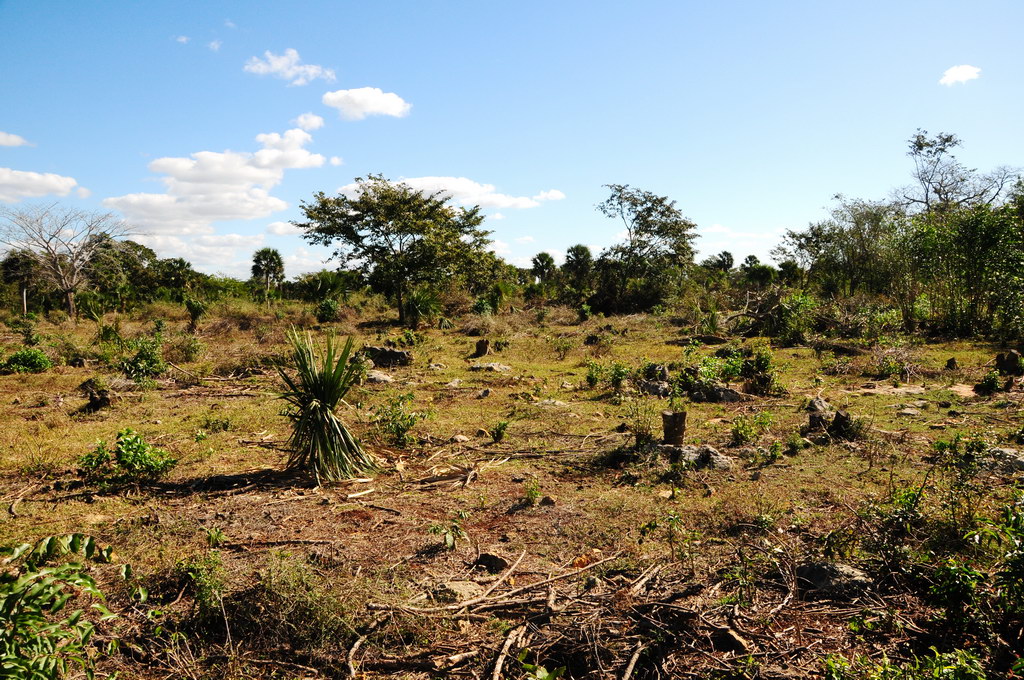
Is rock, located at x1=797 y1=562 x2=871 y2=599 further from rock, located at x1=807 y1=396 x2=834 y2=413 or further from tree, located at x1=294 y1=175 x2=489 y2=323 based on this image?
tree, located at x1=294 y1=175 x2=489 y2=323

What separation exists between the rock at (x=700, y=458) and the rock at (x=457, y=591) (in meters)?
2.79

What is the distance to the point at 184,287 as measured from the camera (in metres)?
28.9

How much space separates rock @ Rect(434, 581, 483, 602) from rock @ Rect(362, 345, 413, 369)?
362 inches

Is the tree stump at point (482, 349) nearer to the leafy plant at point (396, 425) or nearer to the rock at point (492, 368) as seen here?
the rock at point (492, 368)

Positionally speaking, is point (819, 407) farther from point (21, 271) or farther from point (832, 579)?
point (21, 271)

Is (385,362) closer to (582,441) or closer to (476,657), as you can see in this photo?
(582,441)

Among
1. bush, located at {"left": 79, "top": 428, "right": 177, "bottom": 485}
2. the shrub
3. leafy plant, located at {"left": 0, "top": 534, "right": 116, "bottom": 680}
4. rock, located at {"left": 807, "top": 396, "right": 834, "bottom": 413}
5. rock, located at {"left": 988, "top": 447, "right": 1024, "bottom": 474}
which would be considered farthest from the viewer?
the shrub

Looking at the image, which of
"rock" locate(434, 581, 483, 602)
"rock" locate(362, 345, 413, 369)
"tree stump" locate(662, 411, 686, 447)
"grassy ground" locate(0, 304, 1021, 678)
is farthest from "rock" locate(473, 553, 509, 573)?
"rock" locate(362, 345, 413, 369)

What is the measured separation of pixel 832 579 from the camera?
12.0 ft

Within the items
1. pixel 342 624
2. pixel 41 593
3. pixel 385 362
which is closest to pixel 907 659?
pixel 342 624

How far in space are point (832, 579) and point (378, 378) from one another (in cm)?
893

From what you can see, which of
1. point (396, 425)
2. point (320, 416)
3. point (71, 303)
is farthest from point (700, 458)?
point (71, 303)

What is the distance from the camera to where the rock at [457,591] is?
3.82 m

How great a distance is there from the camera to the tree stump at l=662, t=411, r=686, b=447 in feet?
21.1
